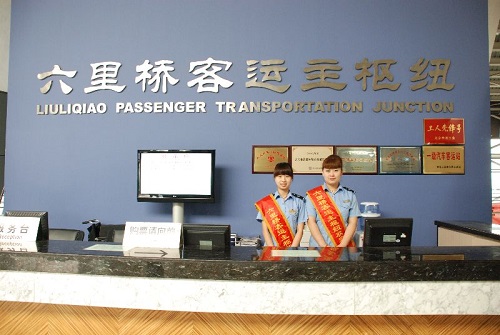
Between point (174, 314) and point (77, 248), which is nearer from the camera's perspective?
point (174, 314)

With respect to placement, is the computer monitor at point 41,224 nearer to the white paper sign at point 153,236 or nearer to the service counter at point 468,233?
the white paper sign at point 153,236

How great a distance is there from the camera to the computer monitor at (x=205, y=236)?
166 centimetres

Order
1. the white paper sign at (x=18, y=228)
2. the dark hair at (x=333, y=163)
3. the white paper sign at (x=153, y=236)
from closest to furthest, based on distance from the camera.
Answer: the white paper sign at (x=153, y=236), the white paper sign at (x=18, y=228), the dark hair at (x=333, y=163)

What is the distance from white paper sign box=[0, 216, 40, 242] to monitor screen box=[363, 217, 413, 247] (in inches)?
60.5

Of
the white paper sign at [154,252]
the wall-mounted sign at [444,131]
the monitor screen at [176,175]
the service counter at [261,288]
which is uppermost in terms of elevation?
the wall-mounted sign at [444,131]

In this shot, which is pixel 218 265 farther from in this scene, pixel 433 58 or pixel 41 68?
pixel 41 68

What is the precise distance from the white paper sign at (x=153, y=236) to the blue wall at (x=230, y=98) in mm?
1797

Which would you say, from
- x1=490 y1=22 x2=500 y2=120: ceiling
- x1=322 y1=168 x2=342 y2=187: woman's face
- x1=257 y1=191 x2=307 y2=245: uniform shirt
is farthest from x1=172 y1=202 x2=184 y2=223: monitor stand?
x1=490 y1=22 x2=500 y2=120: ceiling

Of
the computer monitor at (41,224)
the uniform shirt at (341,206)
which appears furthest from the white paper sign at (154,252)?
the uniform shirt at (341,206)

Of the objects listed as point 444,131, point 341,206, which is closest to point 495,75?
point 444,131

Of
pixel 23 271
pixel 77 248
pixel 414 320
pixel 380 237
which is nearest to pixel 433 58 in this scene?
pixel 380 237

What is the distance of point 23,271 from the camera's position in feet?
4.51

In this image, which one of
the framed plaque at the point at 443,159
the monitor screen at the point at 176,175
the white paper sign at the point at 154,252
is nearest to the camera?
the white paper sign at the point at 154,252

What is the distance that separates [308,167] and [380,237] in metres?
1.70
